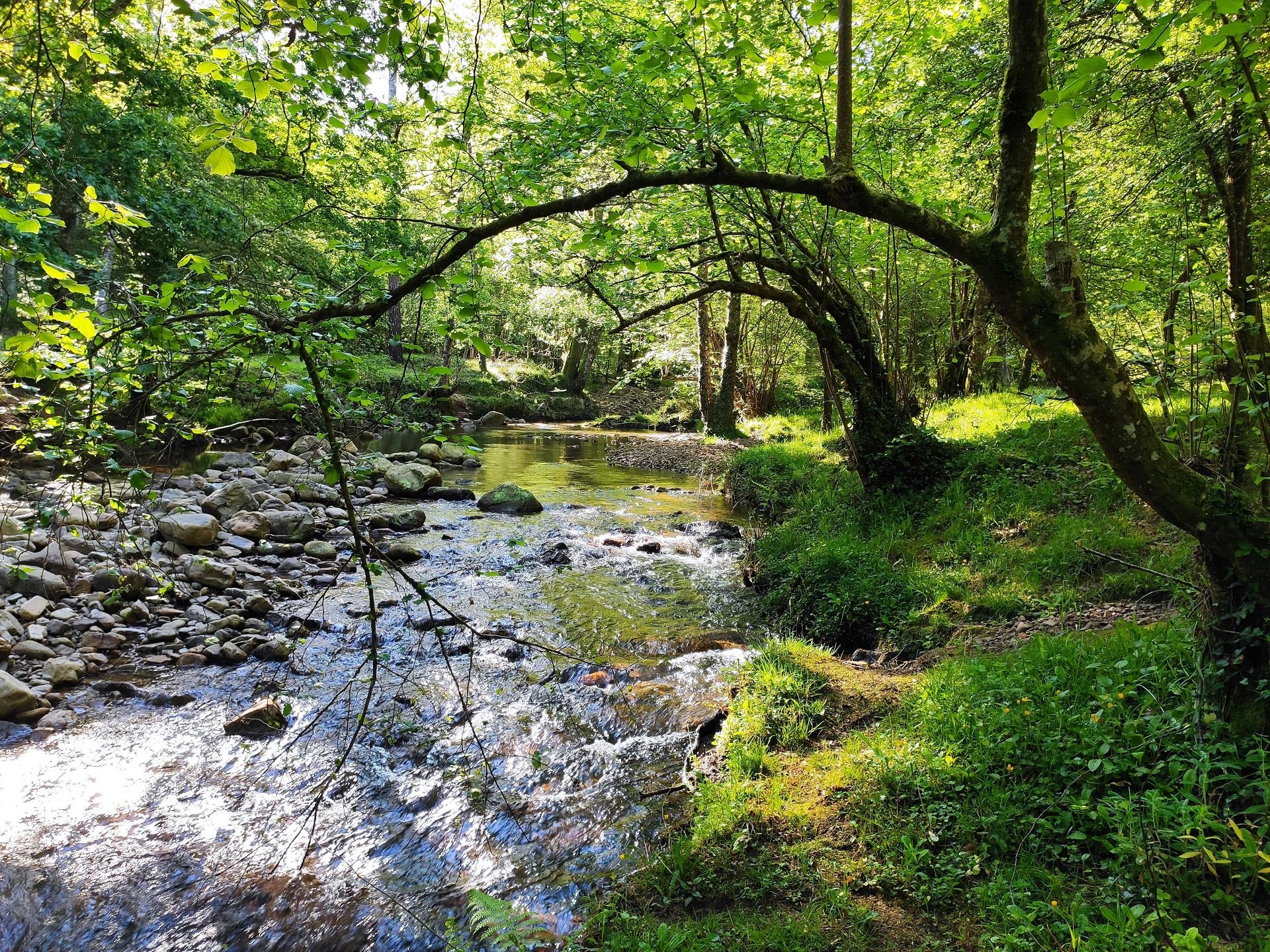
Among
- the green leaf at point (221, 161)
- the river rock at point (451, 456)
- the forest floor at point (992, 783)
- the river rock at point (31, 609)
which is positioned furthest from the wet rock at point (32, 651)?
the river rock at point (451, 456)

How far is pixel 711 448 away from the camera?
20.1 m

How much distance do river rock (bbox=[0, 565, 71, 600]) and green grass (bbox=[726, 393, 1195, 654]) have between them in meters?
8.52

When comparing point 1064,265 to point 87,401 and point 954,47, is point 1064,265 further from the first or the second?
point 954,47

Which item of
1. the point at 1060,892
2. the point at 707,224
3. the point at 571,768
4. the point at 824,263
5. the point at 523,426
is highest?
the point at 707,224

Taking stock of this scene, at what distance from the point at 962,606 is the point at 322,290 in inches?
247

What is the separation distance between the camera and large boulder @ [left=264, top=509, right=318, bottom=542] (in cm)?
1054

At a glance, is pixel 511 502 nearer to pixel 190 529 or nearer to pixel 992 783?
pixel 190 529

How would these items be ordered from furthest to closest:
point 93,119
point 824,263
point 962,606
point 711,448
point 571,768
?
point 711,448 < point 93,119 < point 824,263 < point 962,606 < point 571,768

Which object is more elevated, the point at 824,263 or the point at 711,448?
the point at 824,263

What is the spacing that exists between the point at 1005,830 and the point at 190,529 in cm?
1032

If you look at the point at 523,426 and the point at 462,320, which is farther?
the point at 523,426

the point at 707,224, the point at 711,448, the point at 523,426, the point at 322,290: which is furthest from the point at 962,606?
the point at 523,426

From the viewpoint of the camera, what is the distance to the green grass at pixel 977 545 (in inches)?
235

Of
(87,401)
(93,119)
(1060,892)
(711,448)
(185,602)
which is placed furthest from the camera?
(711,448)
